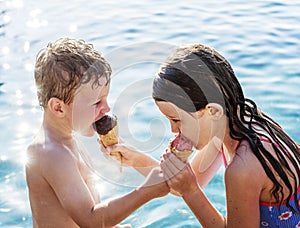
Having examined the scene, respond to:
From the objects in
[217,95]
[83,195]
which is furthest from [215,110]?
[83,195]

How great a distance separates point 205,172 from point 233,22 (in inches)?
181

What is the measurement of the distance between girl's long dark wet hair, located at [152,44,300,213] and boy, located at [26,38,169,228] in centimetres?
38

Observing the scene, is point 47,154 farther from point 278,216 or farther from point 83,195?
point 278,216

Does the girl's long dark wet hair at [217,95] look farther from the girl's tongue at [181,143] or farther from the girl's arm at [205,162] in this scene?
the girl's arm at [205,162]

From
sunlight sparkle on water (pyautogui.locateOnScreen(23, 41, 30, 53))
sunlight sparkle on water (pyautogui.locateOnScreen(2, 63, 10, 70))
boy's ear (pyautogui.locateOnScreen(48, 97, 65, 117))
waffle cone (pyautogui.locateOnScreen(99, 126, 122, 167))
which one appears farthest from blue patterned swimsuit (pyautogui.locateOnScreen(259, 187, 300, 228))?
sunlight sparkle on water (pyautogui.locateOnScreen(23, 41, 30, 53))

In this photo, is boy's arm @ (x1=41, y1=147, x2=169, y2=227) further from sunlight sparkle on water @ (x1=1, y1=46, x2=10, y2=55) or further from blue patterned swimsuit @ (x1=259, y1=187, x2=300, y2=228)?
sunlight sparkle on water @ (x1=1, y1=46, x2=10, y2=55)

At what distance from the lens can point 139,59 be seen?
6.39m

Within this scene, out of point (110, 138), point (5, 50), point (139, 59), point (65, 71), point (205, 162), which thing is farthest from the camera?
point (5, 50)

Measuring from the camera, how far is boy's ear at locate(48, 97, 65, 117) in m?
3.00

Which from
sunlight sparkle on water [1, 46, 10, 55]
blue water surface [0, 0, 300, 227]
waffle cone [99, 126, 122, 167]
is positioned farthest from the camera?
sunlight sparkle on water [1, 46, 10, 55]

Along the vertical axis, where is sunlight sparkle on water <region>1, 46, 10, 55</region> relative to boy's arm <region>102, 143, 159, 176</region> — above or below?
below

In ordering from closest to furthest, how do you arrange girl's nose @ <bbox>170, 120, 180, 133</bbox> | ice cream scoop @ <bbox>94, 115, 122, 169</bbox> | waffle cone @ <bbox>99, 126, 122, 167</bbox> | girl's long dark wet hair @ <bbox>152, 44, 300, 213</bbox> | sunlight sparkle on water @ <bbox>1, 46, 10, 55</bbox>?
girl's long dark wet hair @ <bbox>152, 44, 300, 213</bbox> → girl's nose @ <bbox>170, 120, 180, 133</bbox> → ice cream scoop @ <bbox>94, 115, 122, 169</bbox> → waffle cone @ <bbox>99, 126, 122, 167</bbox> → sunlight sparkle on water @ <bbox>1, 46, 10, 55</bbox>

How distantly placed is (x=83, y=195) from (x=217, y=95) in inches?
33.7

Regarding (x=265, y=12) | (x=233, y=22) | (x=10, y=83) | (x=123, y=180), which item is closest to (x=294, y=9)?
(x=265, y=12)
